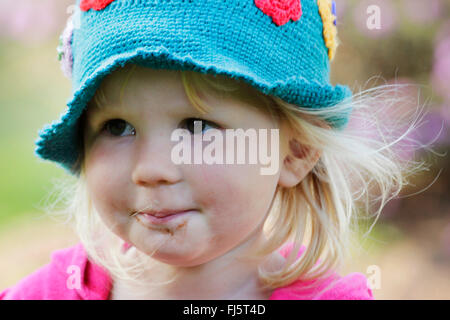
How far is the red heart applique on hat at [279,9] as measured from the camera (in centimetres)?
119

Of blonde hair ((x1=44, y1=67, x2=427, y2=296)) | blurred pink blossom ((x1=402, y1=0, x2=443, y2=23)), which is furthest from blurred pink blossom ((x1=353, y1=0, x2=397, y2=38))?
blonde hair ((x1=44, y1=67, x2=427, y2=296))

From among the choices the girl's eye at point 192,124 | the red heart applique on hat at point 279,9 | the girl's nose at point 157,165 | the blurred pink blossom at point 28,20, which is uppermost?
the blurred pink blossom at point 28,20

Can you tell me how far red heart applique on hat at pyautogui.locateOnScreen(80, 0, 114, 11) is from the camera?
120 cm

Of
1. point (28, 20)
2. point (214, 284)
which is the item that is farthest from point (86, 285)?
point (28, 20)

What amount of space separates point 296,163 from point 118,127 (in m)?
0.43

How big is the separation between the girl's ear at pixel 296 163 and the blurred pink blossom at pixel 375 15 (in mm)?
1907

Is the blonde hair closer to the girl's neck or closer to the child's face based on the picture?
the girl's neck

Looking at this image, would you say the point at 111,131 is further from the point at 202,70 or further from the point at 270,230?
the point at 270,230

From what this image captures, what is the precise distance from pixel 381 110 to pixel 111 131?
2.22 ft

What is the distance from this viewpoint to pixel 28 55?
424cm

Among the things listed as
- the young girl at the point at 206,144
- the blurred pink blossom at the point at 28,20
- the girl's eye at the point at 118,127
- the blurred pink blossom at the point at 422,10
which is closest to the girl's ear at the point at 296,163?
the young girl at the point at 206,144

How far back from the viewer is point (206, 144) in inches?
45.6

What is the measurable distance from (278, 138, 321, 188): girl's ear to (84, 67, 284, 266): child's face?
100 mm

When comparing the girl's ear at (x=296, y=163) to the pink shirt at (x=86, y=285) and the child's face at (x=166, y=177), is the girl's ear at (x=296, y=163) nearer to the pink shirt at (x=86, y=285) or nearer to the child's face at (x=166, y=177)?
the child's face at (x=166, y=177)
